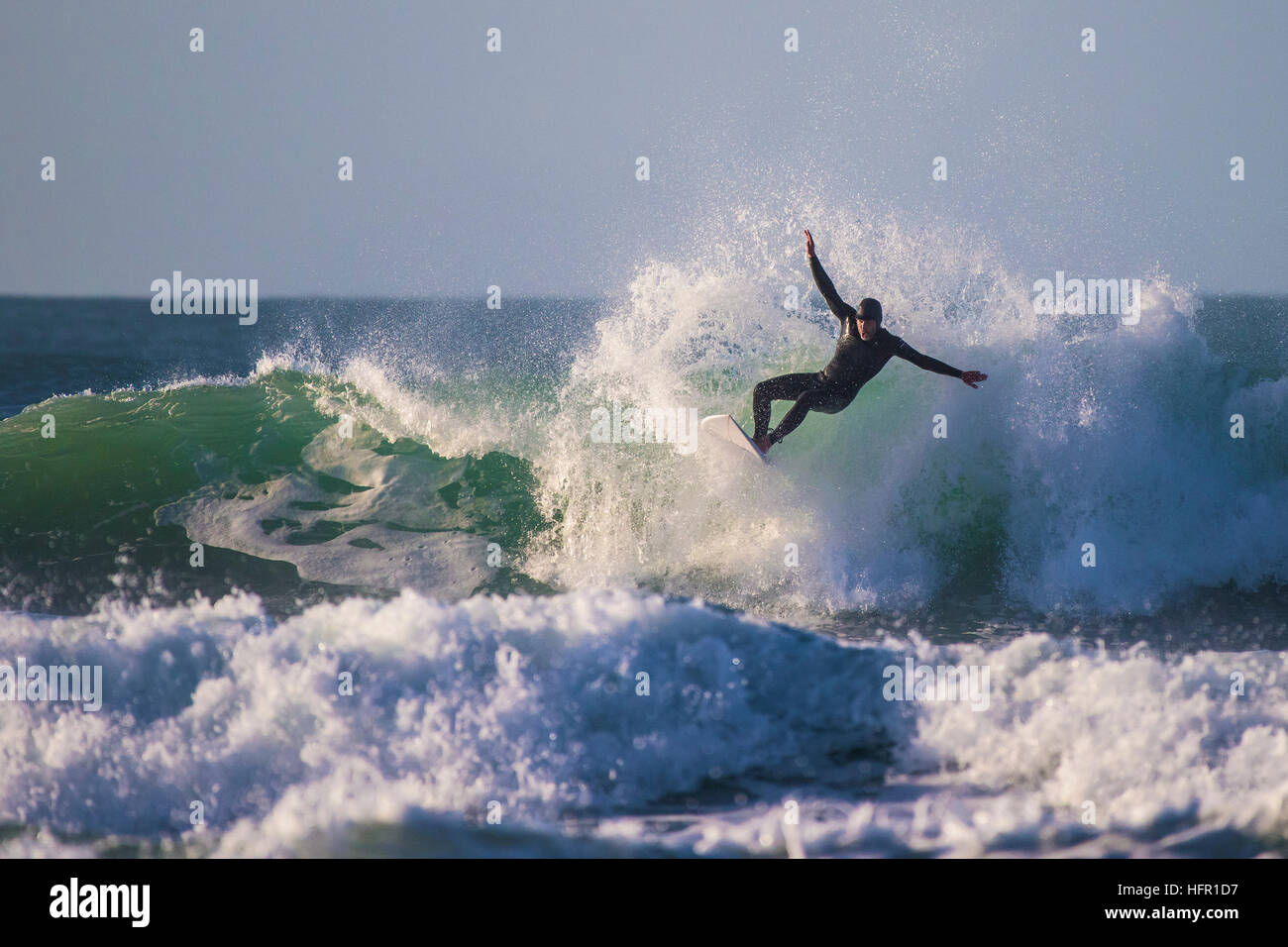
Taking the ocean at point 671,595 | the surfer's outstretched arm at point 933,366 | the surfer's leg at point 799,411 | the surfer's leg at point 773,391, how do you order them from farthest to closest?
the surfer's leg at point 773,391 → the surfer's leg at point 799,411 → the surfer's outstretched arm at point 933,366 → the ocean at point 671,595

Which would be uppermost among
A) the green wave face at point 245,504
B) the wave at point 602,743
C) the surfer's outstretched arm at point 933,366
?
the surfer's outstretched arm at point 933,366

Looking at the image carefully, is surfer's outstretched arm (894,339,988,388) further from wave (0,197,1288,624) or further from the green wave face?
the green wave face

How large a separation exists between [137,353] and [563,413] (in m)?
28.4

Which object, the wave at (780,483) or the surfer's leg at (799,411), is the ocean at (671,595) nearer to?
the wave at (780,483)

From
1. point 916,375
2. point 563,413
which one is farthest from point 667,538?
point 916,375

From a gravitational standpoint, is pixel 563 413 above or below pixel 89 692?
above

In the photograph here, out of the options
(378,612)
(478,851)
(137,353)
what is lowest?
(478,851)

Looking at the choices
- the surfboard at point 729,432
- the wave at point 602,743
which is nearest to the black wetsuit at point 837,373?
the surfboard at point 729,432

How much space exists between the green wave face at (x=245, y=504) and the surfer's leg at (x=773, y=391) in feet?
8.52

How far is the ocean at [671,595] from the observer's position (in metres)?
5.36

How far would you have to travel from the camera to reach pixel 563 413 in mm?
10922

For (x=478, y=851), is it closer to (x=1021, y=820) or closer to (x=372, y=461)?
(x=1021, y=820)

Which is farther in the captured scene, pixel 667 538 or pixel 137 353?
pixel 137 353

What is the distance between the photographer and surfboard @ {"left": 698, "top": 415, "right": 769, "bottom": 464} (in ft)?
28.3
